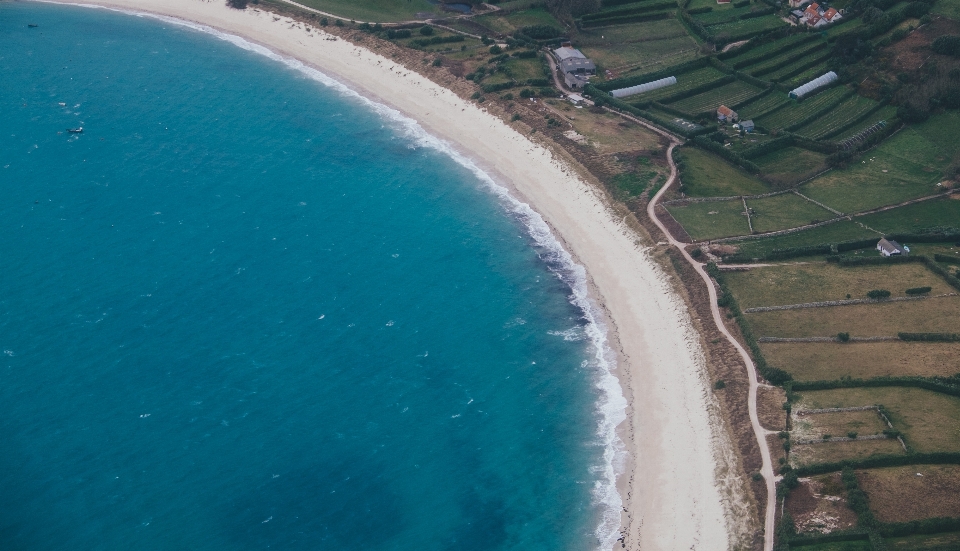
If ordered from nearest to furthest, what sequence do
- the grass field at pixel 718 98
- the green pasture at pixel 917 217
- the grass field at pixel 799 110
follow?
the green pasture at pixel 917 217 < the grass field at pixel 799 110 < the grass field at pixel 718 98

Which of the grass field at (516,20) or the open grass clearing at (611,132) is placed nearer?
the open grass clearing at (611,132)

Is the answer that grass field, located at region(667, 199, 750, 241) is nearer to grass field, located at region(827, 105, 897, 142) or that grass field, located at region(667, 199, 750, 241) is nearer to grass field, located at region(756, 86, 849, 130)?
grass field, located at region(756, 86, 849, 130)

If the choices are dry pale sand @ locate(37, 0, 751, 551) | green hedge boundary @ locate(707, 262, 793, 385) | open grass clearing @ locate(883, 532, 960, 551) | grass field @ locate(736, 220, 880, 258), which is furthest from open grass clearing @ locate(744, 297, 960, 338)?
open grass clearing @ locate(883, 532, 960, 551)

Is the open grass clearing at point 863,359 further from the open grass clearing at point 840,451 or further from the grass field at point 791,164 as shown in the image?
the grass field at point 791,164

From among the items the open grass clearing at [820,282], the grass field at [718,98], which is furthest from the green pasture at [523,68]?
the open grass clearing at [820,282]

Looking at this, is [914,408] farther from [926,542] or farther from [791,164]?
[791,164]

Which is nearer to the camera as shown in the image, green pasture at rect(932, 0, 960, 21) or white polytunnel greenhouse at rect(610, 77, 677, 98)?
white polytunnel greenhouse at rect(610, 77, 677, 98)

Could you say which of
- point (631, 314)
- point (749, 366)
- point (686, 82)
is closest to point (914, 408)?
point (749, 366)
